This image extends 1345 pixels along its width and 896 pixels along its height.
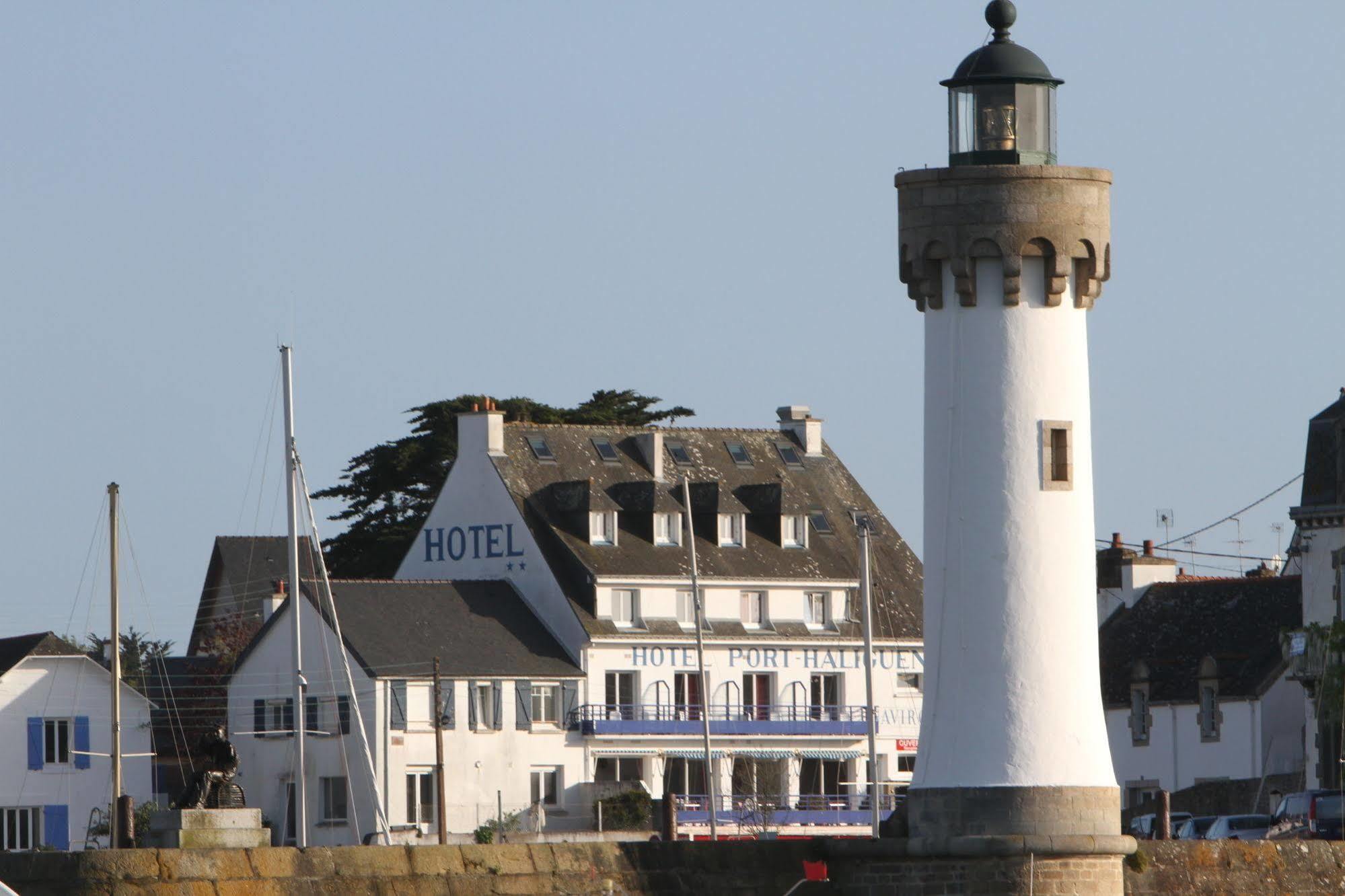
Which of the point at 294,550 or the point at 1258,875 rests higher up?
the point at 294,550

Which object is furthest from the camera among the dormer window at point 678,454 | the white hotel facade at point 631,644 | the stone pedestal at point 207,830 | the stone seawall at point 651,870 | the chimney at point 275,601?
the dormer window at point 678,454

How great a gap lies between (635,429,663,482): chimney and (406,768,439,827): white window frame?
9931 millimetres

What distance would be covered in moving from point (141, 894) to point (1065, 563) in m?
9.08

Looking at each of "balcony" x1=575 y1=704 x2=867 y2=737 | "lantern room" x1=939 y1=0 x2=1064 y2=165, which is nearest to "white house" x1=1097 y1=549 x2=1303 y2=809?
"balcony" x1=575 y1=704 x2=867 y2=737

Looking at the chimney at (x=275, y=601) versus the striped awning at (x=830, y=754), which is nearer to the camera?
the chimney at (x=275, y=601)

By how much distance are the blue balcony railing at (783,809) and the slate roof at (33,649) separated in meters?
14.5

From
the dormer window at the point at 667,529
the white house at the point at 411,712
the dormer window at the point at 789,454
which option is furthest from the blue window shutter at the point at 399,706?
the dormer window at the point at 789,454

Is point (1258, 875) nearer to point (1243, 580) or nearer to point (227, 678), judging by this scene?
point (1243, 580)

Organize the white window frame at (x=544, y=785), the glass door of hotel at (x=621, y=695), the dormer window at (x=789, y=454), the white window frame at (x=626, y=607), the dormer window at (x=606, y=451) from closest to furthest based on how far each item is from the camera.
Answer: the white window frame at (x=544, y=785) → the glass door of hotel at (x=621, y=695) → the white window frame at (x=626, y=607) → the dormer window at (x=606, y=451) → the dormer window at (x=789, y=454)

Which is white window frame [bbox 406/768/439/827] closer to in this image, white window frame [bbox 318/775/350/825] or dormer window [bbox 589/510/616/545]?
white window frame [bbox 318/775/350/825]

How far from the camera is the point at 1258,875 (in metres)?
28.0

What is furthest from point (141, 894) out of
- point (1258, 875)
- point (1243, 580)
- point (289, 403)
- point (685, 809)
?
point (1243, 580)

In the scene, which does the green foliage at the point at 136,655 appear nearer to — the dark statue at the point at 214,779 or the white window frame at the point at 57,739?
the white window frame at the point at 57,739

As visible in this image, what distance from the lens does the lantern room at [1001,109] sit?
2667 cm
